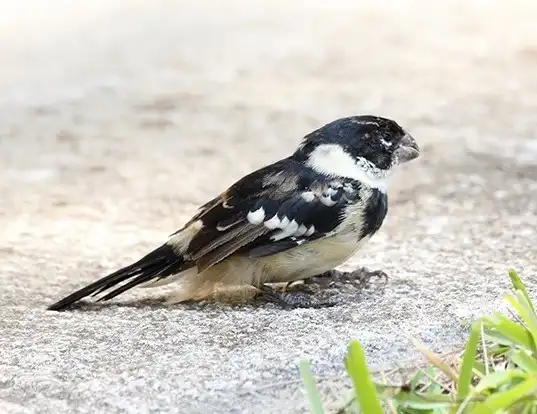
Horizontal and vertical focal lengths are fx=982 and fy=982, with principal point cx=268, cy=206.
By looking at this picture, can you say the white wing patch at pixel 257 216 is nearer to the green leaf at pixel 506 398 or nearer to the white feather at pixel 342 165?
the white feather at pixel 342 165

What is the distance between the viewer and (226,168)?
5086 millimetres

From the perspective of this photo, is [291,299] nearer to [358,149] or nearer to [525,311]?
[358,149]

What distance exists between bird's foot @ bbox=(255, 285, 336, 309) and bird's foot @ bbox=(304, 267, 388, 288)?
0.14 m

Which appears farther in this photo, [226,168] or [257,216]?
[226,168]

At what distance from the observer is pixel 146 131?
5.90 metres

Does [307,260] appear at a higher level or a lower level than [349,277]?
higher

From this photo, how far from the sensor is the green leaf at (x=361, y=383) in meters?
1.93

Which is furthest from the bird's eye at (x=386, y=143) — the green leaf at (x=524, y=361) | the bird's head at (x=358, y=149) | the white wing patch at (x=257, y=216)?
the green leaf at (x=524, y=361)

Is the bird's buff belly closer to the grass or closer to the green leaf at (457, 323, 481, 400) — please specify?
the grass

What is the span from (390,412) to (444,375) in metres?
0.22

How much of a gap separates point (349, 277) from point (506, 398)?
58.6 inches

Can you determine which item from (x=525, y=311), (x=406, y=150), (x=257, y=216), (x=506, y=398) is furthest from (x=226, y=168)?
(x=506, y=398)

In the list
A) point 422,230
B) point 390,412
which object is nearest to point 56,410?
point 390,412

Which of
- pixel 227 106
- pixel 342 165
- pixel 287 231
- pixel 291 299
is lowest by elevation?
pixel 291 299
